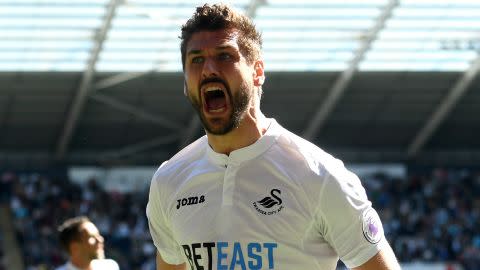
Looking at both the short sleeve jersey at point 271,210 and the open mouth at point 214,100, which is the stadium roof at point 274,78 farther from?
the open mouth at point 214,100

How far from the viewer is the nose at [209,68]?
11.3ft

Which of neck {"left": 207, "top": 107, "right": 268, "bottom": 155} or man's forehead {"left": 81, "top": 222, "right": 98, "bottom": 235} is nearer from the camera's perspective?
neck {"left": 207, "top": 107, "right": 268, "bottom": 155}

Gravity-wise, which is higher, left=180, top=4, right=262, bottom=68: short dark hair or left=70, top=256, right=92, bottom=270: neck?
left=70, top=256, right=92, bottom=270: neck

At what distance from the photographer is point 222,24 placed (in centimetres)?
352

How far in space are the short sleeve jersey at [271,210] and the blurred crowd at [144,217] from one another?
23.9m

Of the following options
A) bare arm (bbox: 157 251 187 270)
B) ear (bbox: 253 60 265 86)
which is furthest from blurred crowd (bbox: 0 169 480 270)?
ear (bbox: 253 60 265 86)

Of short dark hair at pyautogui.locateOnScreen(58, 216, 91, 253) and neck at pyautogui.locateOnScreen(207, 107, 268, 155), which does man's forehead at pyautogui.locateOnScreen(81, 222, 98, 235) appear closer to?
short dark hair at pyautogui.locateOnScreen(58, 216, 91, 253)

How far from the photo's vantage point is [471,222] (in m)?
32.7

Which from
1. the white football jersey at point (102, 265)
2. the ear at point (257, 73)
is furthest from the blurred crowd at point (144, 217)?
the ear at point (257, 73)

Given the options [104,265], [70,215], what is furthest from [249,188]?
[70,215]

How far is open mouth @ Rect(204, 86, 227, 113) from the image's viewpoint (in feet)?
11.2

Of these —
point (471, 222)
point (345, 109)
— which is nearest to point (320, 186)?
point (471, 222)

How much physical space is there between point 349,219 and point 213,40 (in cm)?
69

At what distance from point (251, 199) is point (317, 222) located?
25 cm
